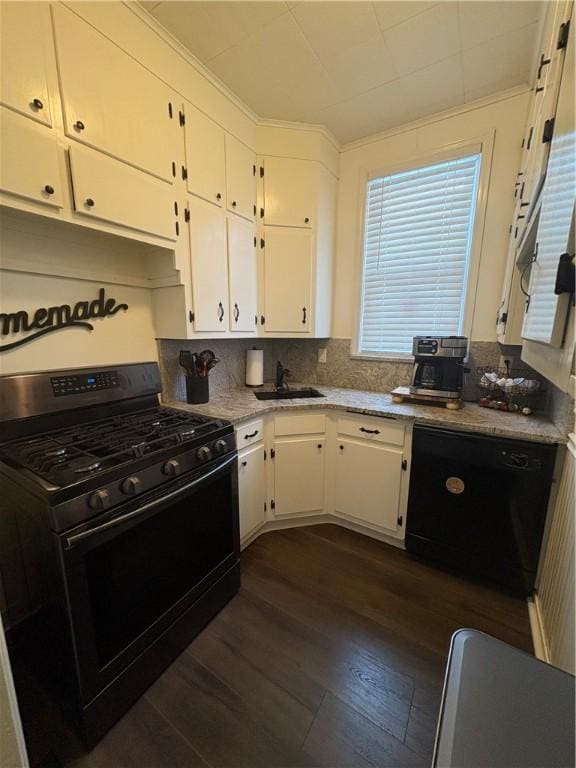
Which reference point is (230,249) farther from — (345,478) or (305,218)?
(345,478)

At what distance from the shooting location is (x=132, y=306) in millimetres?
1834

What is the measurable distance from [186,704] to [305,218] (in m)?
2.72

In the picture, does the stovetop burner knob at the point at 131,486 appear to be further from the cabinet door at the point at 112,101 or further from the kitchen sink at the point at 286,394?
the cabinet door at the point at 112,101

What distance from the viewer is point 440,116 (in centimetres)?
210

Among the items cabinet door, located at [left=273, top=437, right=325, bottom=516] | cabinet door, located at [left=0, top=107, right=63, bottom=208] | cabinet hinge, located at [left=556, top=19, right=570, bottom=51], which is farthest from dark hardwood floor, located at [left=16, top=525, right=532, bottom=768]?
cabinet hinge, located at [left=556, top=19, right=570, bottom=51]

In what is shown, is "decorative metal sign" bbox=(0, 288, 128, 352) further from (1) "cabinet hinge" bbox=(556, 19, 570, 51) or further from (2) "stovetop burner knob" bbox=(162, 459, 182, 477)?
(1) "cabinet hinge" bbox=(556, 19, 570, 51)

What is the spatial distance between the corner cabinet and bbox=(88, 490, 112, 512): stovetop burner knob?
5.23 feet

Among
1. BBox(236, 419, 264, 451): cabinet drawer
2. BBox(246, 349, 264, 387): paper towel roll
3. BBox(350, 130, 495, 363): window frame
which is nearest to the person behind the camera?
BBox(236, 419, 264, 451): cabinet drawer

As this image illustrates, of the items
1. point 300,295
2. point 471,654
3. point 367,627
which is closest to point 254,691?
point 367,627

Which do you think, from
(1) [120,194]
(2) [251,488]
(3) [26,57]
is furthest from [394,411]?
(3) [26,57]

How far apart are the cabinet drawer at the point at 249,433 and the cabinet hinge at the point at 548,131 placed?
1.81m

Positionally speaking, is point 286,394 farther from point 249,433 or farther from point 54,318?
point 54,318

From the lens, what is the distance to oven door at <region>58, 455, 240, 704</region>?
3.27ft

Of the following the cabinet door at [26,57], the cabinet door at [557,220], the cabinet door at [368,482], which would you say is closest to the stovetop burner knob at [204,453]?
the cabinet door at [368,482]
